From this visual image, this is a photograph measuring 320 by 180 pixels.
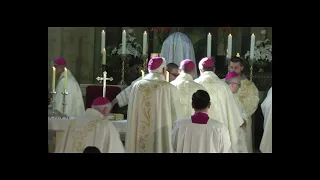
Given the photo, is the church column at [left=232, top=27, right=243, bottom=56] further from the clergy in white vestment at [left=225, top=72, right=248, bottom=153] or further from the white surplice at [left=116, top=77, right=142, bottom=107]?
the white surplice at [left=116, top=77, right=142, bottom=107]

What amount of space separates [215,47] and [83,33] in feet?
3.94

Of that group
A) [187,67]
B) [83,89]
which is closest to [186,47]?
[187,67]

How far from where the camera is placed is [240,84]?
Result: 21.5 feet

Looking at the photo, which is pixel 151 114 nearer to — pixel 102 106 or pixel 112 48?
pixel 102 106

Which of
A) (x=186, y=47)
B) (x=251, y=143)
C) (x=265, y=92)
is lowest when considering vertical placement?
(x=251, y=143)

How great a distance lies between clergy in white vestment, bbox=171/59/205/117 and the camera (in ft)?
21.2

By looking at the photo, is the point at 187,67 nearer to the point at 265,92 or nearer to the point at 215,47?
the point at 215,47

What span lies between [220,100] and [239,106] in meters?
0.19

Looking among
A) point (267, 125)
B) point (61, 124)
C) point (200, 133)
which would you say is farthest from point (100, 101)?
point (267, 125)

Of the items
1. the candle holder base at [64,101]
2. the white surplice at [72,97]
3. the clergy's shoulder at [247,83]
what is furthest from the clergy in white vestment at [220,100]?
the candle holder base at [64,101]

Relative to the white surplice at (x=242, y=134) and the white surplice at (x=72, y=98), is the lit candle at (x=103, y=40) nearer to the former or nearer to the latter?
the white surplice at (x=72, y=98)

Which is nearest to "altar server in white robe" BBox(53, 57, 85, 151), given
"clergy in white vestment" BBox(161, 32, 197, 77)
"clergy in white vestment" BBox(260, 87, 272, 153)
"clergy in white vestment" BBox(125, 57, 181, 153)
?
"clergy in white vestment" BBox(125, 57, 181, 153)

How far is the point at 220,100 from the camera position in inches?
257

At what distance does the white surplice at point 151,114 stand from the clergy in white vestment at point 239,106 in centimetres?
51
